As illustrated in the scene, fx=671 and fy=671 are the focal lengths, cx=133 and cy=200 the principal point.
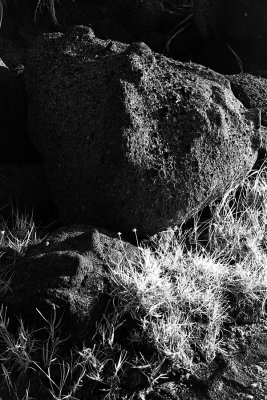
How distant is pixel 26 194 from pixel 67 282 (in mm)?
1156

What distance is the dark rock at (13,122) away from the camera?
4.08 meters

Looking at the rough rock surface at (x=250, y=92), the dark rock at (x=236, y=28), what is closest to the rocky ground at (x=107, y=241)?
the rough rock surface at (x=250, y=92)

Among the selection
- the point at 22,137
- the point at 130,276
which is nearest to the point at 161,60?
the point at 22,137

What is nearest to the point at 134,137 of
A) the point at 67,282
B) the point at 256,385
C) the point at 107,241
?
the point at 107,241

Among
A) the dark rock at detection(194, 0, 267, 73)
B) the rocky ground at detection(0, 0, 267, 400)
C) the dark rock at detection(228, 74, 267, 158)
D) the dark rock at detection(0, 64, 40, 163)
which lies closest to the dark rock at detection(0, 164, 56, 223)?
the rocky ground at detection(0, 0, 267, 400)

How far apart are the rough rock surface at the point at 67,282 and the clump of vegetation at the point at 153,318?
1.8 inches

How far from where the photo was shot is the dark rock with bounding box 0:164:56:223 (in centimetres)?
377

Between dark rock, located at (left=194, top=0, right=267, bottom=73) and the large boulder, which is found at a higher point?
dark rock, located at (left=194, top=0, right=267, bottom=73)

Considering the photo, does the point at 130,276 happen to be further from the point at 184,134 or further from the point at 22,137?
the point at 22,137

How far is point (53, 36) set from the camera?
13.0ft

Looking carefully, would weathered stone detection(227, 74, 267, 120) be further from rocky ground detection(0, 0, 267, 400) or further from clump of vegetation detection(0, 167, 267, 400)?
clump of vegetation detection(0, 167, 267, 400)

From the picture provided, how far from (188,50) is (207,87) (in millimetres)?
1627

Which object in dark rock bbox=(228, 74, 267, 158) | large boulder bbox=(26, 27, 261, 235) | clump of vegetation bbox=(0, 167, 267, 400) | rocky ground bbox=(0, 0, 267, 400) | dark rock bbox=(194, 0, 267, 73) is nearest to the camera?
clump of vegetation bbox=(0, 167, 267, 400)

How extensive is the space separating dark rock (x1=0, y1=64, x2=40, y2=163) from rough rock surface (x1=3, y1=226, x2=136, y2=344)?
1.18 metres
